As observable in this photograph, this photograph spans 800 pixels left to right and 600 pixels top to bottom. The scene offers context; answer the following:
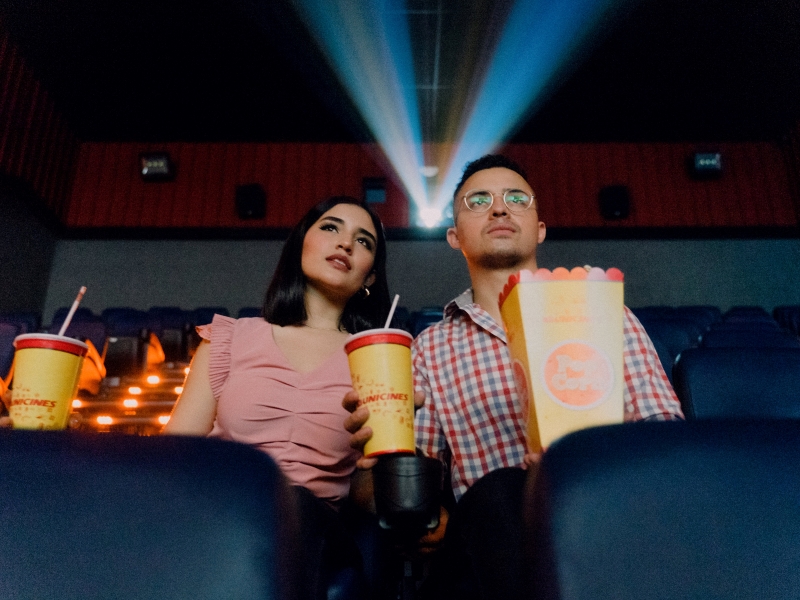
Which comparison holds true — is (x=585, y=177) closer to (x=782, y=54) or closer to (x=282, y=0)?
(x=782, y=54)

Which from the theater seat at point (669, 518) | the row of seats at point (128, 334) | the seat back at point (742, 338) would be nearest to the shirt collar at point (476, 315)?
the theater seat at point (669, 518)

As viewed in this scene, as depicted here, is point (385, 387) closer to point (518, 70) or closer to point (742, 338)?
point (742, 338)

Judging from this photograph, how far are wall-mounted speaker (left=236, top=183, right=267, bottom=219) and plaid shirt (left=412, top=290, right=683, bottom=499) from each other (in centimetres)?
290

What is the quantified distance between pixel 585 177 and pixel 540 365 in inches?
139

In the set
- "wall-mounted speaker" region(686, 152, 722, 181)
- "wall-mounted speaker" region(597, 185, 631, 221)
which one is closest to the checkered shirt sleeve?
"wall-mounted speaker" region(597, 185, 631, 221)

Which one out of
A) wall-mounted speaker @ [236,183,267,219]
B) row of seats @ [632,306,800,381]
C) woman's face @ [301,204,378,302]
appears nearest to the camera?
woman's face @ [301,204,378,302]

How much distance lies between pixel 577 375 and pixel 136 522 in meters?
0.25

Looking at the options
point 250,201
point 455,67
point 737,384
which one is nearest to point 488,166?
point 737,384

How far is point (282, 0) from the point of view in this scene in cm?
247

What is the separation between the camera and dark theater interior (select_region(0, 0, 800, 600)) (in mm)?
218

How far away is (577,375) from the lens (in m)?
0.33

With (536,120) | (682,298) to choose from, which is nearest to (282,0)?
(536,120)

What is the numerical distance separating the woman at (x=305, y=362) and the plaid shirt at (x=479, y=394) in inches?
4.3

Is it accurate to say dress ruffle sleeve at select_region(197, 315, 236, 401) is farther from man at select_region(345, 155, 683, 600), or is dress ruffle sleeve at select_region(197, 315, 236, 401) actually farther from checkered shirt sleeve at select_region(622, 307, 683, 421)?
checkered shirt sleeve at select_region(622, 307, 683, 421)
